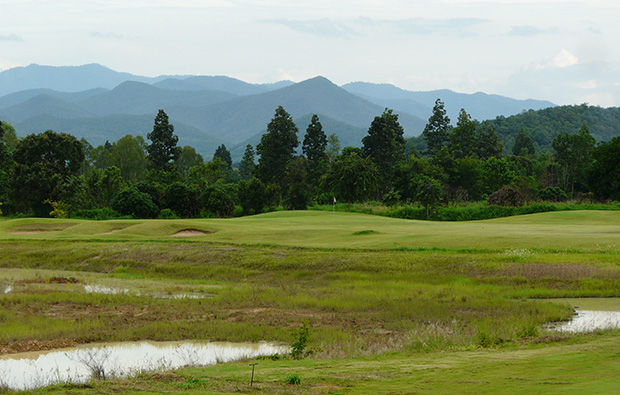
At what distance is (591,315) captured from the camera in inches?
799

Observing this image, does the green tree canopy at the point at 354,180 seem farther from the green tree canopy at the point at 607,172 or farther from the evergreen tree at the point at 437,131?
the evergreen tree at the point at 437,131

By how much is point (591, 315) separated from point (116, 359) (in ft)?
48.6

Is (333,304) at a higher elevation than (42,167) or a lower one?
lower

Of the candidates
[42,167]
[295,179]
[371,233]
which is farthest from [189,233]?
[295,179]

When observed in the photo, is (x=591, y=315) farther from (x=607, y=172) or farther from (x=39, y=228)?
(x=607, y=172)

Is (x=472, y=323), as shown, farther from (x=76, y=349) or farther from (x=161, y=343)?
(x=76, y=349)

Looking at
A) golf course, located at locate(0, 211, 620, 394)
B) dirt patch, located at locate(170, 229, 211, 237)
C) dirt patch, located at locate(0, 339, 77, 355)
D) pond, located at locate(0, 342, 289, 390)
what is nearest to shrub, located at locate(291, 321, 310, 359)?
golf course, located at locate(0, 211, 620, 394)

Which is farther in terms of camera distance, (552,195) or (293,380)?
(552,195)

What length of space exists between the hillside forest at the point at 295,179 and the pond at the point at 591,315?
158 ft

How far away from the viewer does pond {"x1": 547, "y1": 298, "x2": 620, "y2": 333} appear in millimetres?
17734

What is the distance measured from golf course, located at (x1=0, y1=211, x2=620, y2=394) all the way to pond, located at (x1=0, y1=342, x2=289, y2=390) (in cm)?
54

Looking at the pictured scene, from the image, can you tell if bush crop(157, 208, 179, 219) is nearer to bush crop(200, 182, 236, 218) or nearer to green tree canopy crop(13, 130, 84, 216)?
bush crop(200, 182, 236, 218)

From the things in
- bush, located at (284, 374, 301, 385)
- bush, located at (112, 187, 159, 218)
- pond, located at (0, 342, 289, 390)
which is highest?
bush, located at (112, 187, 159, 218)

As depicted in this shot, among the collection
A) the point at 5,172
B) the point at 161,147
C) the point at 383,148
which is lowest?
the point at 5,172
